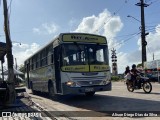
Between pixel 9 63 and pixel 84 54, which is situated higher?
pixel 84 54

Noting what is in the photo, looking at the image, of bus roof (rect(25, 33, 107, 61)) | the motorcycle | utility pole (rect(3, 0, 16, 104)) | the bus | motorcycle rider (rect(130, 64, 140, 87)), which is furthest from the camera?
motorcycle rider (rect(130, 64, 140, 87))

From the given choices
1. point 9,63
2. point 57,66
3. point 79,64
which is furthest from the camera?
point 57,66

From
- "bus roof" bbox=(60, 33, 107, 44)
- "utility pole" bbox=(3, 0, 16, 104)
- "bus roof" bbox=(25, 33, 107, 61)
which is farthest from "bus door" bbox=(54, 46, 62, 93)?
"utility pole" bbox=(3, 0, 16, 104)

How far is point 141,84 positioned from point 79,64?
488cm

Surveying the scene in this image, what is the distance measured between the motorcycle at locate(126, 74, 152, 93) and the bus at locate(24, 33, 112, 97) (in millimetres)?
2943

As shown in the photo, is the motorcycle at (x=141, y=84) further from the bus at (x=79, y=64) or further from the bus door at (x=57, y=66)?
the bus door at (x=57, y=66)

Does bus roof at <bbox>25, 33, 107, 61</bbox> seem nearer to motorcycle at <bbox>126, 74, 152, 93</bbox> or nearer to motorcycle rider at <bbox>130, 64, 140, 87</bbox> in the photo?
motorcycle rider at <bbox>130, 64, 140, 87</bbox>

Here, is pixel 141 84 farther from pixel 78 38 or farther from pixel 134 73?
pixel 78 38

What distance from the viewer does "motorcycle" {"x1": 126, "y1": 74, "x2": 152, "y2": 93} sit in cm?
1777

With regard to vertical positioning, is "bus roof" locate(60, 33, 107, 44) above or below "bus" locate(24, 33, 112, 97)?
above

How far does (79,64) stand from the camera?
15.0 metres

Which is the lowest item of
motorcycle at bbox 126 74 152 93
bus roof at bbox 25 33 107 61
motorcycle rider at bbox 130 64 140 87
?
motorcycle at bbox 126 74 152 93

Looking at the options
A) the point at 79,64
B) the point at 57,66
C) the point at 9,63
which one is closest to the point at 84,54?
the point at 79,64

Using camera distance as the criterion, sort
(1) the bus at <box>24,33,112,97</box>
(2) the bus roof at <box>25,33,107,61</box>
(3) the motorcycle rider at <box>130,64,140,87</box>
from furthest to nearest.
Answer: (3) the motorcycle rider at <box>130,64,140,87</box>, (2) the bus roof at <box>25,33,107,61</box>, (1) the bus at <box>24,33,112,97</box>
